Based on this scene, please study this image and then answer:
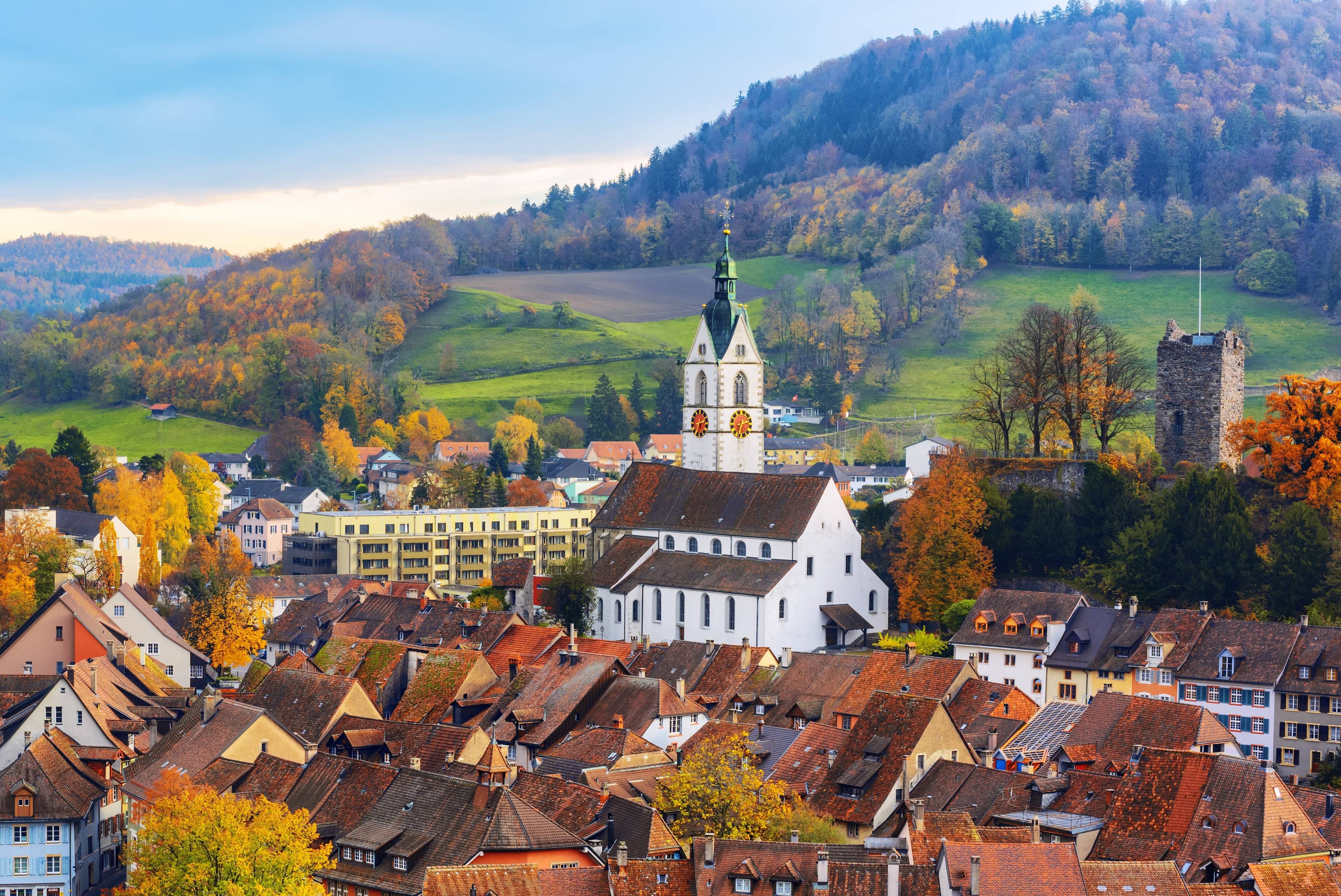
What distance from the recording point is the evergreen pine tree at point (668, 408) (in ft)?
564

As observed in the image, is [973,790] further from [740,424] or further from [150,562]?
[150,562]

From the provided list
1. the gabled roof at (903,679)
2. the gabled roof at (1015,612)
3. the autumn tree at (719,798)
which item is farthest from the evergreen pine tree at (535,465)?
the autumn tree at (719,798)

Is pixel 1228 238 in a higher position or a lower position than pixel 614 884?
higher

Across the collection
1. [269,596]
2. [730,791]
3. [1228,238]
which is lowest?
[269,596]

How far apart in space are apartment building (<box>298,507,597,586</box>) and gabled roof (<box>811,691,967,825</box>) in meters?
69.6

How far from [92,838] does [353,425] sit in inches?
4897

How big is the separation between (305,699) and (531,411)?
11122cm

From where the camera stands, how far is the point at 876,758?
53062 mm

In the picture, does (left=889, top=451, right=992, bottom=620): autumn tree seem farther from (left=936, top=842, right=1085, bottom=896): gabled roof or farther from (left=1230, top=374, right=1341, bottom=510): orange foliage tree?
(left=936, top=842, right=1085, bottom=896): gabled roof

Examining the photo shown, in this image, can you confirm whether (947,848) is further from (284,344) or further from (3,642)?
(284,344)

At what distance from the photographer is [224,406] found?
186 m

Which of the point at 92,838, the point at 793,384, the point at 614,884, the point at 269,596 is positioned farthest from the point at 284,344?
the point at 614,884

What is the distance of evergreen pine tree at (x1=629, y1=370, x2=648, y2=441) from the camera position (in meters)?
173

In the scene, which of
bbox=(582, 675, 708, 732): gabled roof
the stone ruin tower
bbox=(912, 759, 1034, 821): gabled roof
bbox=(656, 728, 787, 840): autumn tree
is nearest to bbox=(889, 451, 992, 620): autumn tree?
the stone ruin tower
